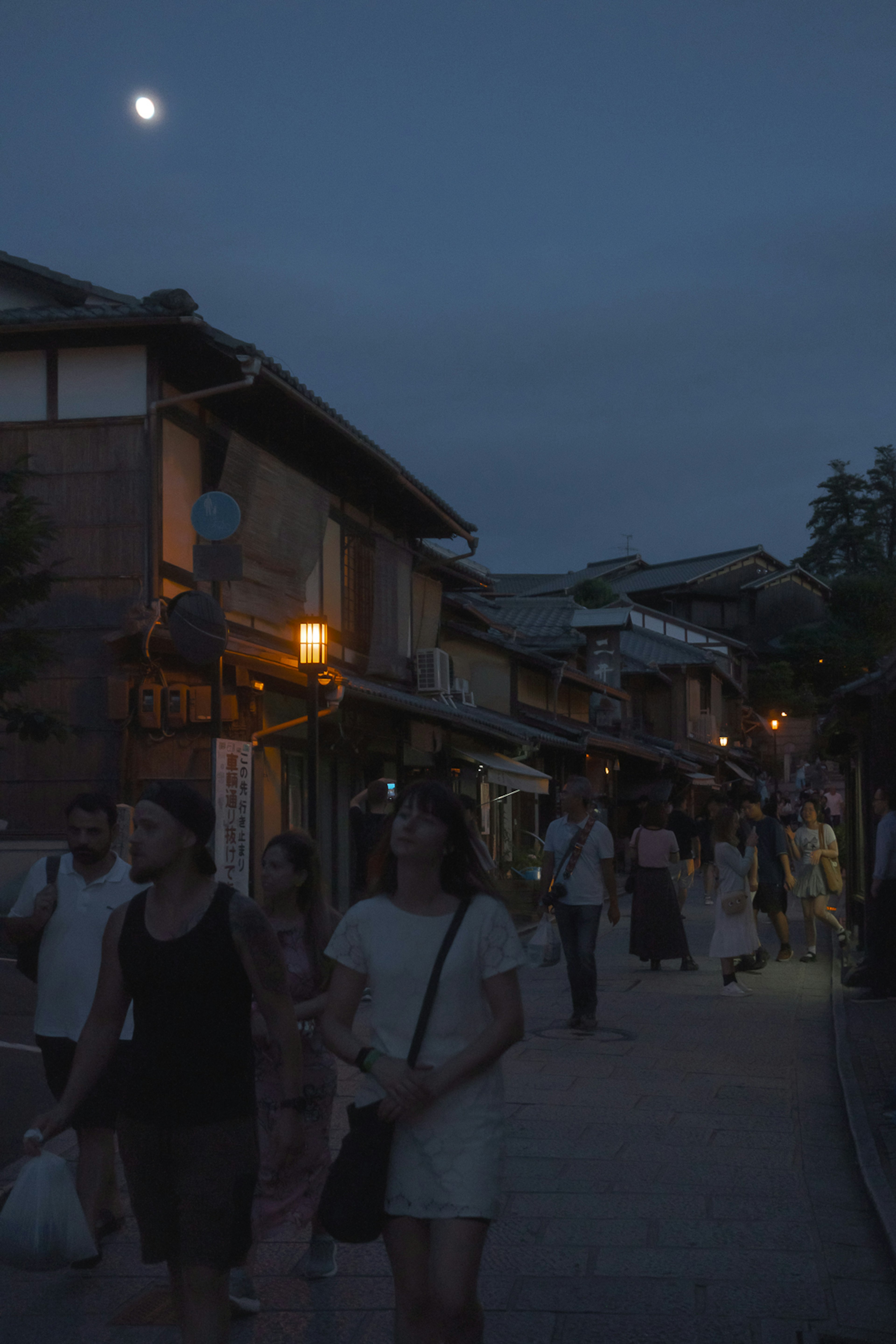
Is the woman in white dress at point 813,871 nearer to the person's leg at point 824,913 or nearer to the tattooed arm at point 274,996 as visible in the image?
the person's leg at point 824,913

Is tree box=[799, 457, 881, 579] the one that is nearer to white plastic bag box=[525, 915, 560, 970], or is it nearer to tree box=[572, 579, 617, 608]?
tree box=[572, 579, 617, 608]

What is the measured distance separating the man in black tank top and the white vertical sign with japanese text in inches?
403

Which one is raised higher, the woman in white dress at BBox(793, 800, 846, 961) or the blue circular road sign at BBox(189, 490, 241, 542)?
the blue circular road sign at BBox(189, 490, 241, 542)

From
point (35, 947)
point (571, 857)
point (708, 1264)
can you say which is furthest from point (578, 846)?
point (35, 947)

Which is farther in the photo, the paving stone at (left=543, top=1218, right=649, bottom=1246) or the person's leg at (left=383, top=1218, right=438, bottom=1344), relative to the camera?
the paving stone at (left=543, top=1218, right=649, bottom=1246)

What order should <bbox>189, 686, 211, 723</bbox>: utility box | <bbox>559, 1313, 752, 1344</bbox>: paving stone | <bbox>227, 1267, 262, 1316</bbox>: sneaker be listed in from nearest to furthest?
<bbox>559, 1313, 752, 1344</bbox>: paving stone < <bbox>227, 1267, 262, 1316</bbox>: sneaker < <bbox>189, 686, 211, 723</bbox>: utility box

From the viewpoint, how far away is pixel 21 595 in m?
9.36

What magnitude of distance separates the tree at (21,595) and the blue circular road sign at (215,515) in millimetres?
4101

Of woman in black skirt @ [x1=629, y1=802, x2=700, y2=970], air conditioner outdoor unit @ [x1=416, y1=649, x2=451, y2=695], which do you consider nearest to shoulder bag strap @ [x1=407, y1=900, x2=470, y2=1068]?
woman in black skirt @ [x1=629, y1=802, x2=700, y2=970]

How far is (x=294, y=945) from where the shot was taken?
5.21 meters

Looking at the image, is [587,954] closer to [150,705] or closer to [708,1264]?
[708,1264]

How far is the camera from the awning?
73.3 ft

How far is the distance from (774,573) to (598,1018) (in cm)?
5454

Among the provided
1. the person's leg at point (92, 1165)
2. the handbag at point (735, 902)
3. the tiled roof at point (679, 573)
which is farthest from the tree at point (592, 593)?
the person's leg at point (92, 1165)
